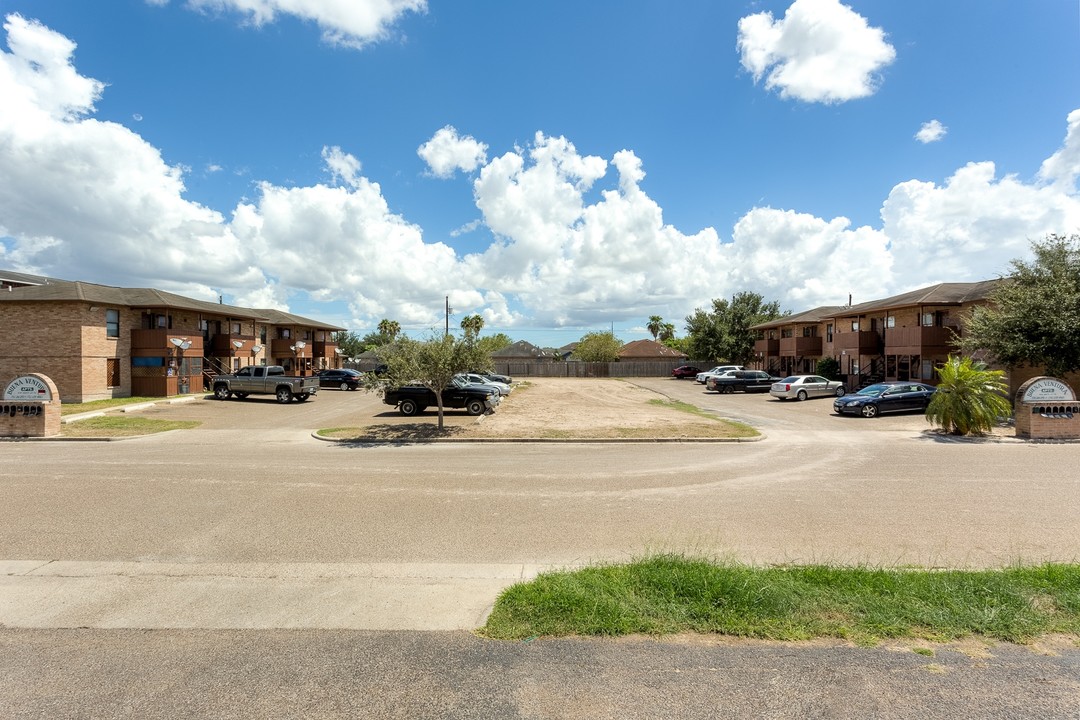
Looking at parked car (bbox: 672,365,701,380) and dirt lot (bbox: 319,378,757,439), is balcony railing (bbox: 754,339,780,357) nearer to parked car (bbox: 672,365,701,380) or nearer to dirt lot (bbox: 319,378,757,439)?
parked car (bbox: 672,365,701,380)

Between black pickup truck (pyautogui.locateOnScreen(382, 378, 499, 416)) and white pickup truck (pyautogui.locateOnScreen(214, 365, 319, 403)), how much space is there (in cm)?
1000

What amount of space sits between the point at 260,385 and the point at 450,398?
13.9 meters

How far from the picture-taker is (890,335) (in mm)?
33219

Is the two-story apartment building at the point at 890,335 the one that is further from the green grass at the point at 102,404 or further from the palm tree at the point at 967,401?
the green grass at the point at 102,404

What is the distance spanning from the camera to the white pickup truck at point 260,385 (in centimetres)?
2989

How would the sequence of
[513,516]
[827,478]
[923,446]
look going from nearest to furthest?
[513,516] → [827,478] → [923,446]

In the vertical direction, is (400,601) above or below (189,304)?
below

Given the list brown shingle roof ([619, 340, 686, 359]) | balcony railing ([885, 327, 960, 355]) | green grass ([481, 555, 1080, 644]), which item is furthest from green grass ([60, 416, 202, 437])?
→ brown shingle roof ([619, 340, 686, 359])

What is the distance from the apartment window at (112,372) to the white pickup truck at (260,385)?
4945 mm

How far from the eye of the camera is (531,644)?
417 cm

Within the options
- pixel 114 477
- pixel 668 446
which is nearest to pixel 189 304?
pixel 114 477

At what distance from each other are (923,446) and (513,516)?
13690mm

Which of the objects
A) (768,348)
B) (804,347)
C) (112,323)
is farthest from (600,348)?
(112,323)

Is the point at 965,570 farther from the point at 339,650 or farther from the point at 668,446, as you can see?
the point at 668,446
